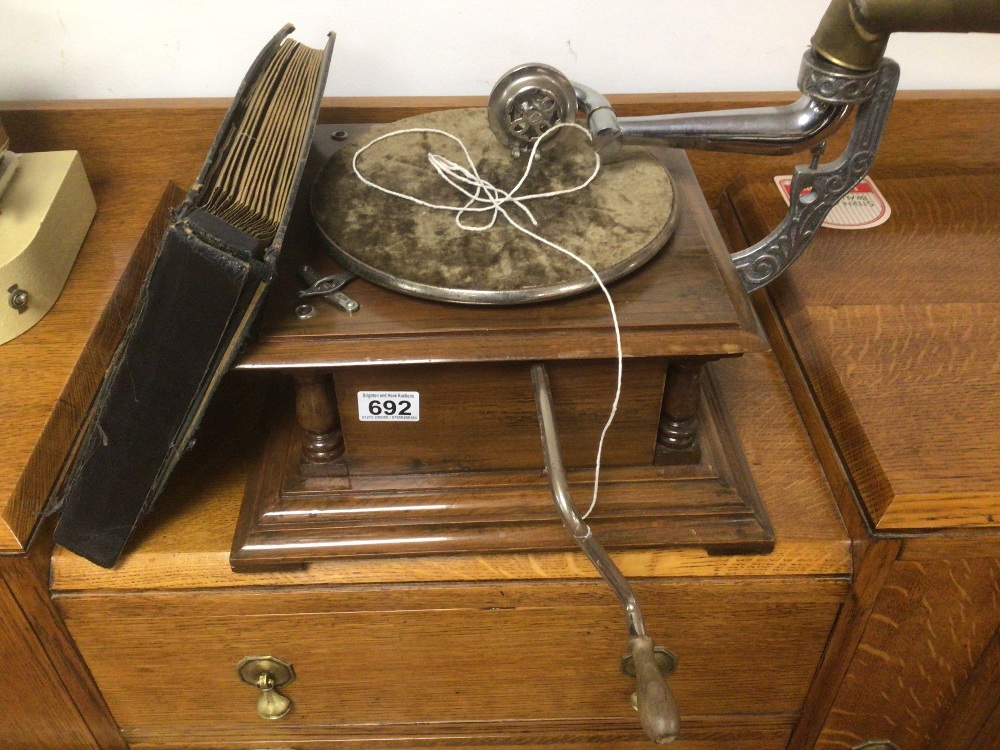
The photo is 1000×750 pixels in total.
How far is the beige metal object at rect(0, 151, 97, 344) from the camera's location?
2.56ft

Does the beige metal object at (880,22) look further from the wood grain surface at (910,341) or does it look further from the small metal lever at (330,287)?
the small metal lever at (330,287)

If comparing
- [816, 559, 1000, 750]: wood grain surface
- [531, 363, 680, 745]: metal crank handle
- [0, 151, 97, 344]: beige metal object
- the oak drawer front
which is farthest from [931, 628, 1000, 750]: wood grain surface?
[0, 151, 97, 344]: beige metal object

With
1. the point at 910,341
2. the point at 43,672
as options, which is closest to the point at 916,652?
the point at 910,341

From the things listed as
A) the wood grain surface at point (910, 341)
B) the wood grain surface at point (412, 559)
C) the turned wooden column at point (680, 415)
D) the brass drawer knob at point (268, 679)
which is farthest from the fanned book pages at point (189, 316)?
the wood grain surface at point (910, 341)

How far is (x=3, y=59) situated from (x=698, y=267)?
2.65 ft

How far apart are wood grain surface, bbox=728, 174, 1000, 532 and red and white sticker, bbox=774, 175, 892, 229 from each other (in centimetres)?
1

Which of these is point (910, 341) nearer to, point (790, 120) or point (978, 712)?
point (790, 120)

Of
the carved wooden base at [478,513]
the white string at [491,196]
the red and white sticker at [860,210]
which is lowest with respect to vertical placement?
the carved wooden base at [478,513]

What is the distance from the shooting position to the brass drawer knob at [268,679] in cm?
80

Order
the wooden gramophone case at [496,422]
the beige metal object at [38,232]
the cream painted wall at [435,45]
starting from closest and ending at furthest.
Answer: the wooden gramophone case at [496,422] → the beige metal object at [38,232] → the cream painted wall at [435,45]

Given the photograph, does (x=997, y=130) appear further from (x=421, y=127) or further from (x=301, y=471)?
(x=301, y=471)

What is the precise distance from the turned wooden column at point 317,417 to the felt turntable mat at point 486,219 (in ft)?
0.31

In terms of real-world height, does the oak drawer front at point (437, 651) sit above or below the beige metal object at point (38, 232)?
below

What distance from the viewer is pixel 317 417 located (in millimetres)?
735
